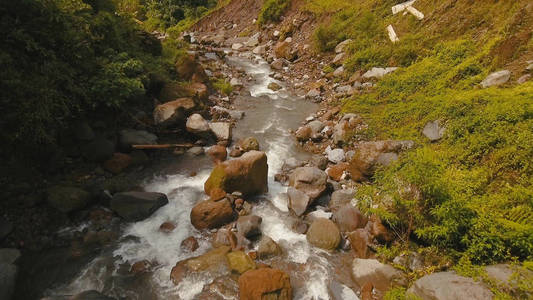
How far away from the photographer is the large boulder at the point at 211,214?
23.0 ft

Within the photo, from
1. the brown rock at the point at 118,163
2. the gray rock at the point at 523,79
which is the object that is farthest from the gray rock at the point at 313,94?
the brown rock at the point at 118,163

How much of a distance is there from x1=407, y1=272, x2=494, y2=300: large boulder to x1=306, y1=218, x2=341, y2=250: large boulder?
6.39 ft

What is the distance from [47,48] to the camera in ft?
24.0

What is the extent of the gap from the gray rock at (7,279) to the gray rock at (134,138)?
4304 millimetres

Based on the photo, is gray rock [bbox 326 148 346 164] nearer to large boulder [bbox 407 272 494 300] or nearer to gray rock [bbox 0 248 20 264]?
large boulder [bbox 407 272 494 300]

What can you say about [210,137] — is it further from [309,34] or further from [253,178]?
[309,34]

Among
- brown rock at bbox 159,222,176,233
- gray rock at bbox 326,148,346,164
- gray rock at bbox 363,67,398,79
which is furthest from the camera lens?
gray rock at bbox 363,67,398,79

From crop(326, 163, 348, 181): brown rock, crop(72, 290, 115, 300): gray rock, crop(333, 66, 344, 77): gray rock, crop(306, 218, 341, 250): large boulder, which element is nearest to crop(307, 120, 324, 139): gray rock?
crop(326, 163, 348, 181): brown rock

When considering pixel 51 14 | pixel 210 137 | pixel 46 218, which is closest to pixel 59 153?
pixel 46 218

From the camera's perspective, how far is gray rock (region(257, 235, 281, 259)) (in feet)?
20.9

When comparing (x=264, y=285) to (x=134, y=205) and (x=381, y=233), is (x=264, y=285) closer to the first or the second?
(x=381, y=233)

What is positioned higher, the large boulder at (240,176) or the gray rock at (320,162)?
the large boulder at (240,176)

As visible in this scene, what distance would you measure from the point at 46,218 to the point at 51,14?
5.24 m

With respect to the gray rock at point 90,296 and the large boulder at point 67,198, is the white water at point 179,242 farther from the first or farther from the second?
the large boulder at point 67,198
